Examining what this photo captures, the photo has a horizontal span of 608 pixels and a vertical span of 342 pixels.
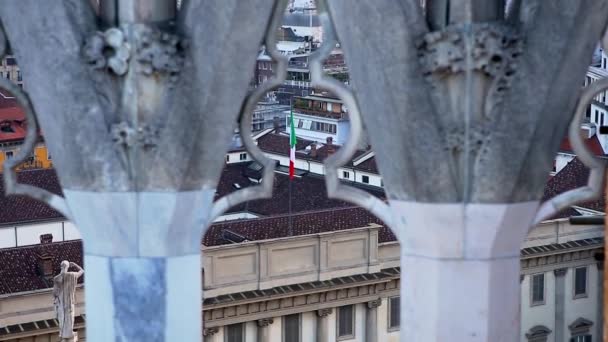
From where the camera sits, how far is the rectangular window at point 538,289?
16.9 m

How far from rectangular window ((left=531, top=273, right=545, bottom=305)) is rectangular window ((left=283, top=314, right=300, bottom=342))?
3.45m

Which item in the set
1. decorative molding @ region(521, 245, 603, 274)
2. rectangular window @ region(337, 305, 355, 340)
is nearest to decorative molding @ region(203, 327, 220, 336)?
rectangular window @ region(337, 305, 355, 340)

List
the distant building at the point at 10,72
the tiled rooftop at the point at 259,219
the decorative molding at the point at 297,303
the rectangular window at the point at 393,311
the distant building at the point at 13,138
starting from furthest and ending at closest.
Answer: the distant building at the point at 13,138 → the rectangular window at the point at 393,311 → the decorative molding at the point at 297,303 → the tiled rooftop at the point at 259,219 → the distant building at the point at 10,72

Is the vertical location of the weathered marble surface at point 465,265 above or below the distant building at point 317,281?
above

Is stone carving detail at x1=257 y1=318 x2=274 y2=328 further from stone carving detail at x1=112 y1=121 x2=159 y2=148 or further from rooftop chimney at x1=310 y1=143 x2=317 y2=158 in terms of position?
stone carving detail at x1=112 y1=121 x2=159 y2=148

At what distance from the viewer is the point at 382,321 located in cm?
1625

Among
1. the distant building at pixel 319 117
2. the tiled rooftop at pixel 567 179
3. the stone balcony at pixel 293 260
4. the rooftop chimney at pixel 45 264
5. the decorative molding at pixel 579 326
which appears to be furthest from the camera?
the distant building at pixel 319 117

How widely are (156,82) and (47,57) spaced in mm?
281

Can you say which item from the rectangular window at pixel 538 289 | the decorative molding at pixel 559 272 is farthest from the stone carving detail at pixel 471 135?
the decorative molding at pixel 559 272

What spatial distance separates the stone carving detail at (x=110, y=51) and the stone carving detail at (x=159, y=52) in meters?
0.04

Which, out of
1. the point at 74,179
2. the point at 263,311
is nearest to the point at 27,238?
the point at 263,311

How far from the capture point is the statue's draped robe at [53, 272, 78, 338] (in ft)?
20.5

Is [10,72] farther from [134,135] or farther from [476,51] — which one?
[476,51]

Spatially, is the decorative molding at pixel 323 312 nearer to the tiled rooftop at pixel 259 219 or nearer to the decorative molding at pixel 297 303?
the decorative molding at pixel 297 303
